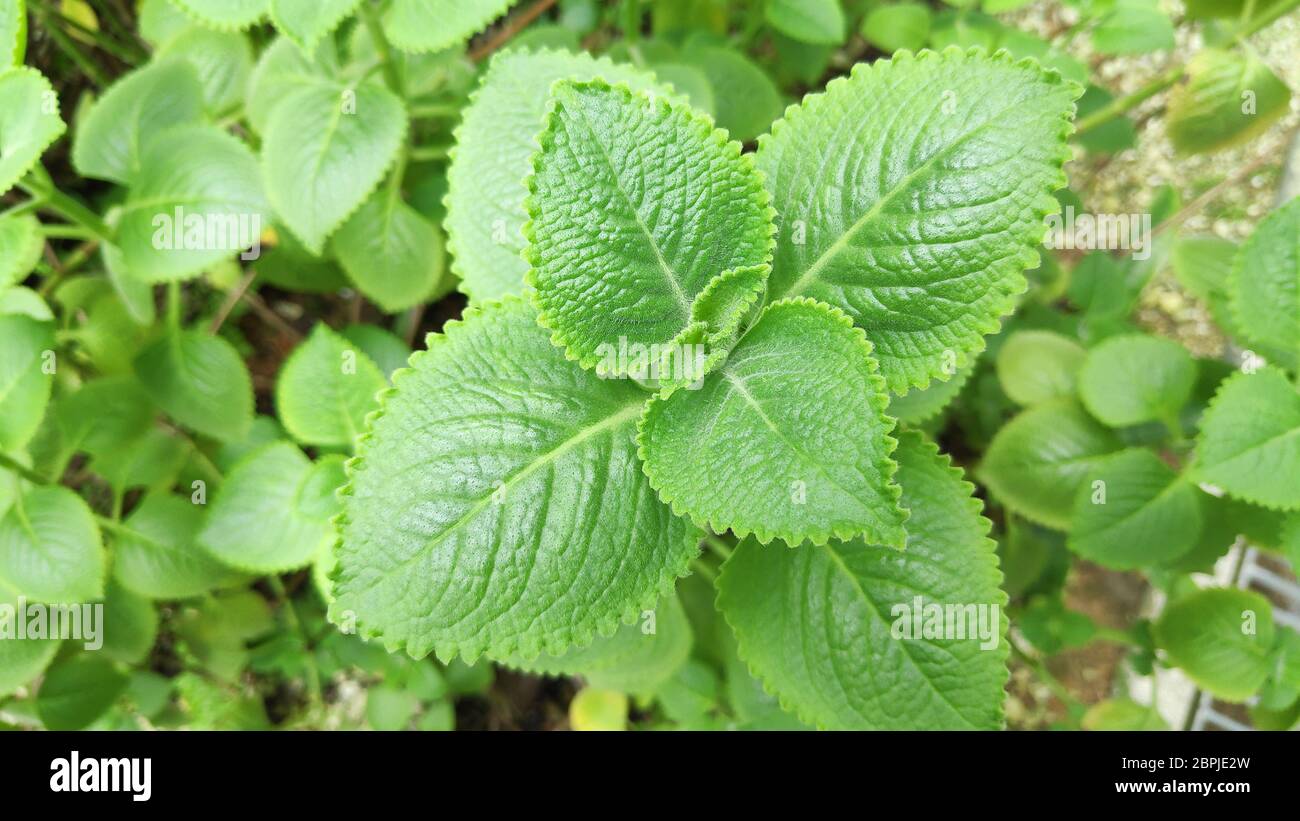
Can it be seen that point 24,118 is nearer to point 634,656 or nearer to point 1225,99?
point 634,656

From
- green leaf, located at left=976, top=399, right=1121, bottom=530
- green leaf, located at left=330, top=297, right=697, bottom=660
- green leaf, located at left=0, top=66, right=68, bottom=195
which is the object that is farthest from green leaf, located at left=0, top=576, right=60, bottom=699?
green leaf, located at left=976, top=399, right=1121, bottom=530

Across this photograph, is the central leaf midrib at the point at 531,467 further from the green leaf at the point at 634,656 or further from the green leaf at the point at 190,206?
the green leaf at the point at 190,206

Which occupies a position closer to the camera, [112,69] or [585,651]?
[585,651]

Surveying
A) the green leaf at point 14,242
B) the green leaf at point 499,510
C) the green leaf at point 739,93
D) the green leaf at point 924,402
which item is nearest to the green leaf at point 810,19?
the green leaf at point 739,93

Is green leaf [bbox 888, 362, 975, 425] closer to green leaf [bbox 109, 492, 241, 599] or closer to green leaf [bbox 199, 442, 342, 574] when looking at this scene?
green leaf [bbox 199, 442, 342, 574]
